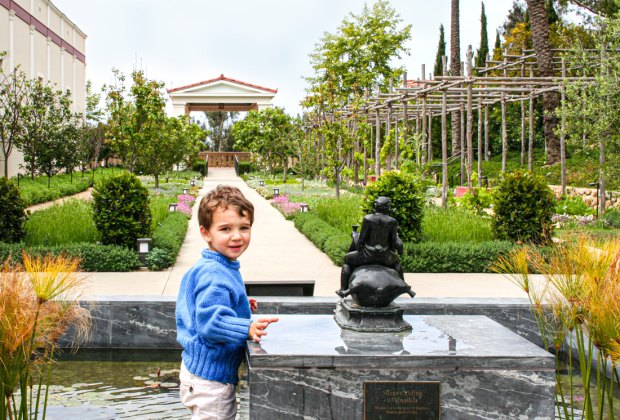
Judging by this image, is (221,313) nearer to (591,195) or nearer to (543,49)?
(591,195)

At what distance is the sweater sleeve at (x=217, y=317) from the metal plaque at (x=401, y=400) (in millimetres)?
724

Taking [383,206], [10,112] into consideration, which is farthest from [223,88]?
[383,206]

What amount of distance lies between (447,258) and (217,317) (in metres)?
8.04

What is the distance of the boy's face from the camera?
350 cm

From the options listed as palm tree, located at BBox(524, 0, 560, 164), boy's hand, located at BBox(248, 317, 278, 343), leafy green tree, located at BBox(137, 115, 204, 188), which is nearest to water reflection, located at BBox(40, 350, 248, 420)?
boy's hand, located at BBox(248, 317, 278, 343)

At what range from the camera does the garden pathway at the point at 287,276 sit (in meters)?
9.20

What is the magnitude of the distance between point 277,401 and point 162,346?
3.74 metres

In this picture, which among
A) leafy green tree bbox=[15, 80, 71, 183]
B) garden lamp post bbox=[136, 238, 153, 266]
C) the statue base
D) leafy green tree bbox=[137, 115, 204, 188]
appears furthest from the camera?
leafy green tree bbox=[137, 115, 204, 188]

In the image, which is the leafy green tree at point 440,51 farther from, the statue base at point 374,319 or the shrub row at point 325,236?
the statue base at point 374,319

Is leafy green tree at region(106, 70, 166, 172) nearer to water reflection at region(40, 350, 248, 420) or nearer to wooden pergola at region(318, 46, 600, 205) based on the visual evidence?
wooden pergola at region(318, 46, 600, 205)

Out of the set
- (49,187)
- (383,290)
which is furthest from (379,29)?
(383,290)

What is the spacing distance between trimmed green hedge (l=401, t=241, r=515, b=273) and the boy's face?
756 cm

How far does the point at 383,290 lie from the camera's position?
4.18m

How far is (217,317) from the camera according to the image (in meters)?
3.37
